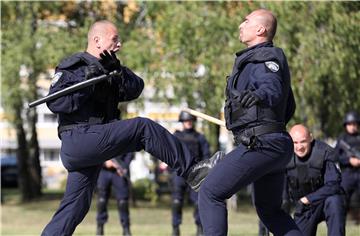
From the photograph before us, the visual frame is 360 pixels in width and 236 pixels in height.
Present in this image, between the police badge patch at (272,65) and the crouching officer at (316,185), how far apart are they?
2.97 metres

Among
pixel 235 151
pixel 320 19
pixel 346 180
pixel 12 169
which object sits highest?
pixel 320 19

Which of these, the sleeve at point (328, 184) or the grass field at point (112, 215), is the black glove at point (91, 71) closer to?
the sleeve at point (328, 184)

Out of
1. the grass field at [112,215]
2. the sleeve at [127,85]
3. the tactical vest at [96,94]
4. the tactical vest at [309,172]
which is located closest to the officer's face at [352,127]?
the grass field at [112,215]

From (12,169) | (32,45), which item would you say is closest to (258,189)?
(32,45)

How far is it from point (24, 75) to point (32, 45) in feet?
3.95

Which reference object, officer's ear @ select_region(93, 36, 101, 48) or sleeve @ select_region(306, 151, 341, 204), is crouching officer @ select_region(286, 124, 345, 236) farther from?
officer's ear @ select_region(93, 36, 101, 48)

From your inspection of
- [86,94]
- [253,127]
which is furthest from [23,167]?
[253,127]

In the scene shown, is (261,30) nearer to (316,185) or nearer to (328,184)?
(328,184)

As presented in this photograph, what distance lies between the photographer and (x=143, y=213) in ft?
90.8

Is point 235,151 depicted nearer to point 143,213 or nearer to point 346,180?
point 346,180

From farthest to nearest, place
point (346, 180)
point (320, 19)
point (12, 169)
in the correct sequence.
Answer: point (12, 169) → point (320, 19) → point (346, 180)

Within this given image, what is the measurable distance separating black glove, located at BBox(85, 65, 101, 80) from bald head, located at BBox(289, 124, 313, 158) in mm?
3205

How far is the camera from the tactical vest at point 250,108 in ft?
25.0

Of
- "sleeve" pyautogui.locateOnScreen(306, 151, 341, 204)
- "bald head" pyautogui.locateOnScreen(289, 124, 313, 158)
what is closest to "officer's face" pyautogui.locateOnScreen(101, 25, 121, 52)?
"bald head" pyautogui.locateOnScreen(289, 124, 313, 158)
